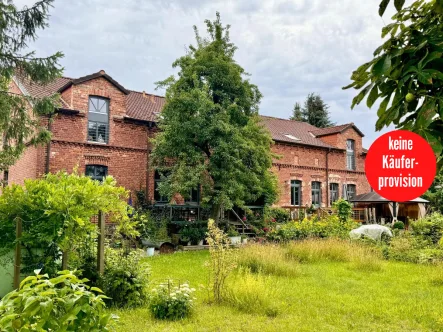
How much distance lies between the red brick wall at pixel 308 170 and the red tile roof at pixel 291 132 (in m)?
0.47

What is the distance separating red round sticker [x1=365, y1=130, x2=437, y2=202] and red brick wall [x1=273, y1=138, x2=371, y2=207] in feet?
72.3

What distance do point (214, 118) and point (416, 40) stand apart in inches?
555

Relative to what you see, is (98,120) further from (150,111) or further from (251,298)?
(251,298)

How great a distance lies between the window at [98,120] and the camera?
17328 mm

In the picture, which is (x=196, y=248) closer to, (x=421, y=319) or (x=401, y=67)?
(x=421, y=319)

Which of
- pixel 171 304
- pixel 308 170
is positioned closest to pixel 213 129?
pixel 171 304

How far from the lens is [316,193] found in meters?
26.0

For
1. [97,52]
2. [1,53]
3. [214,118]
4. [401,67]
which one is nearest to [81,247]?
[97,52]

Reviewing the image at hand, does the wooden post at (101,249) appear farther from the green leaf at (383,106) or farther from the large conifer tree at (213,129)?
the large conifer tree at (213,129)

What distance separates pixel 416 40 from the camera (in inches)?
62.9

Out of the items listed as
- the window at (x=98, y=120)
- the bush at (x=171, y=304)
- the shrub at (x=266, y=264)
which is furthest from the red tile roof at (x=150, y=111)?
the bush at (x=171, y=304)

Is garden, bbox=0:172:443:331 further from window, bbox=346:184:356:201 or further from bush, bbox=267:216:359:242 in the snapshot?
window, bbox=346:184:356:201

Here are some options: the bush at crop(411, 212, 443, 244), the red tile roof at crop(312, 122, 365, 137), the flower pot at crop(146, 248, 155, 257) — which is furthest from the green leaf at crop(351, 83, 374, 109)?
the red tile roof at crop(312, 122, 365, 137)

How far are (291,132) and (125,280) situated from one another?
22.8 m
